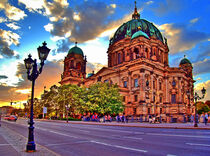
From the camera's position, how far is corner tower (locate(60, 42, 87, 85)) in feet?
247

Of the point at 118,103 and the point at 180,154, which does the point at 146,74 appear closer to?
the point at 118,103

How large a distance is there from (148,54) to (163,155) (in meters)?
50.8

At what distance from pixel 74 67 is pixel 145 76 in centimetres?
3547

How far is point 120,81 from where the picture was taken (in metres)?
56.8

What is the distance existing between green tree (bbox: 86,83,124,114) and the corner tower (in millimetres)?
30965

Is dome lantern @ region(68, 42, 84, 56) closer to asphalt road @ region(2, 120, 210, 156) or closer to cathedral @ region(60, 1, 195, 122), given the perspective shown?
cathedral @ region(60, 1, 195, 122)

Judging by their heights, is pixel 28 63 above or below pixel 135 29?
below

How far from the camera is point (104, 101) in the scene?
137 ft

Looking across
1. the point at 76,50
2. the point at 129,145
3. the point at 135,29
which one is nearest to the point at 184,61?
the point at 135,29

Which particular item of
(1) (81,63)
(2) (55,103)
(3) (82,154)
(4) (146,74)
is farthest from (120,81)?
(3) (82,154)

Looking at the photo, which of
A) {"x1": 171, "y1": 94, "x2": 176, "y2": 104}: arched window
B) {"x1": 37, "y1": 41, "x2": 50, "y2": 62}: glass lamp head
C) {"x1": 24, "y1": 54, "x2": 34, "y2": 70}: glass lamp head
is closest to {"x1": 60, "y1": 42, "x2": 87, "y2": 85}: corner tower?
{"x1": 171, "y1": 94, "x2": 176, "y2": 104}: arched window

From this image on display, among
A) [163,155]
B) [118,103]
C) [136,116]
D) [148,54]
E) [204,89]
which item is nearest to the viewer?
[163,155]

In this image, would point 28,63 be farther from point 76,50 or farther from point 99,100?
point 76,50

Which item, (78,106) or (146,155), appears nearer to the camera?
(146,155)
